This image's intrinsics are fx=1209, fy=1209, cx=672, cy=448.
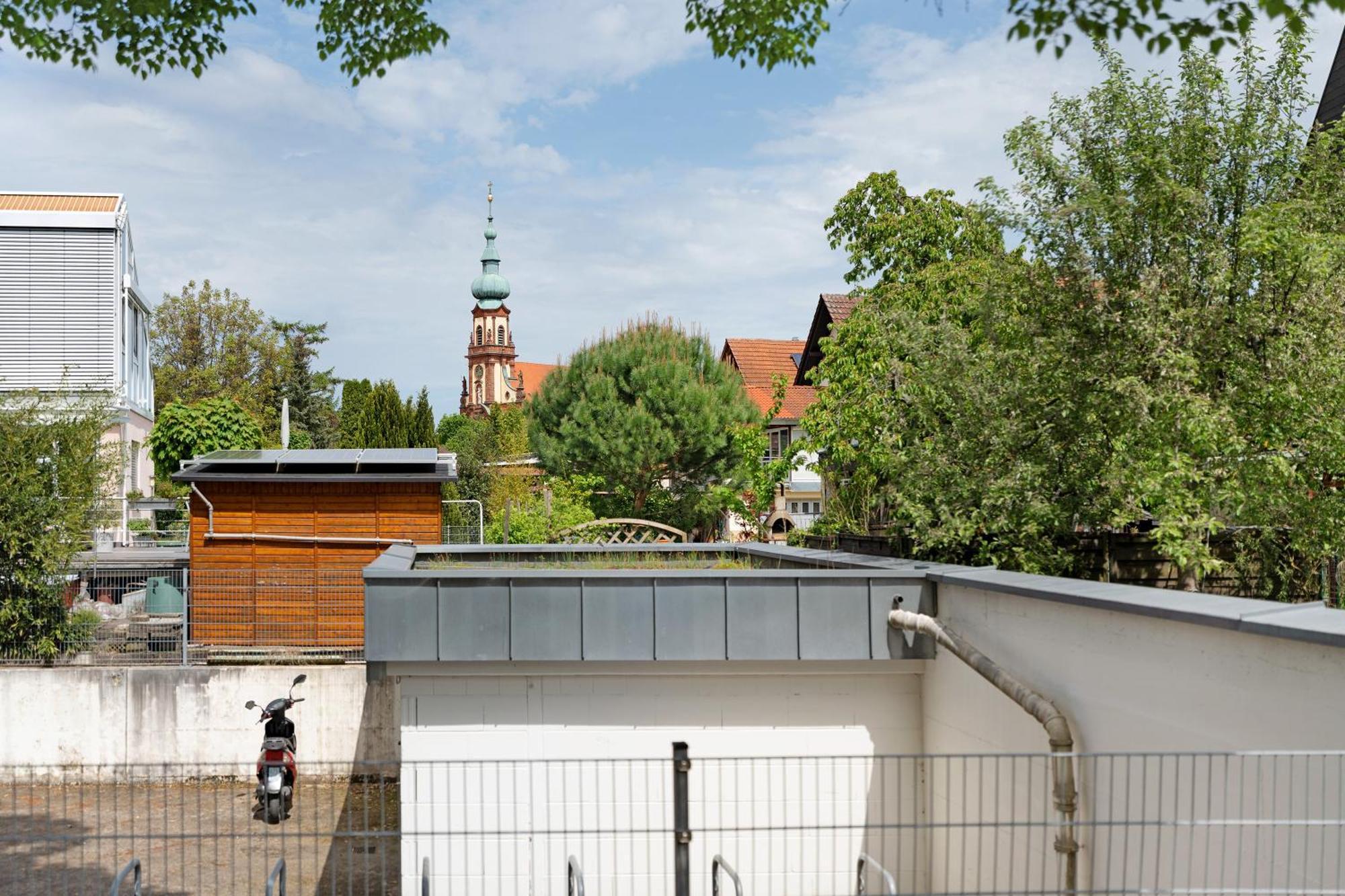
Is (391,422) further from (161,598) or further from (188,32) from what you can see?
(188,32)

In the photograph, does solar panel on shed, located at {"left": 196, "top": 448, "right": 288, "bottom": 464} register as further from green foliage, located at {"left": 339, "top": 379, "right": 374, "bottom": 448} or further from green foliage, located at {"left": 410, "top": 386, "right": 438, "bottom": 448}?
green foliage, located at {"left": 339, "top": 379, "right": 374, "bottom": 448}

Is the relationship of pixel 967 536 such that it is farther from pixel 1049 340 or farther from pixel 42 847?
pixel 42 847

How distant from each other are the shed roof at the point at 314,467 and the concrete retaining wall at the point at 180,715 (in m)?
3.32

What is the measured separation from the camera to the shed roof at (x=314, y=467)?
17078mm

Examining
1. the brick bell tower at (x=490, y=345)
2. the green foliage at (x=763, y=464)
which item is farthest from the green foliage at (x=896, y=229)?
the brick bell tower at (x=490, y=345)

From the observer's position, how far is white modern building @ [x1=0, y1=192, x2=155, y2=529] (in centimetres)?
3950

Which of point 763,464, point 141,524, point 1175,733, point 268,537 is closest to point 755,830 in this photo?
point 1175,733

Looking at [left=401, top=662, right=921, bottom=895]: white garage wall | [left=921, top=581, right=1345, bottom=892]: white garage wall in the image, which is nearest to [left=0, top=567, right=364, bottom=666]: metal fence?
[left=401, top=662, right=921, bottom=895]: white garage wall

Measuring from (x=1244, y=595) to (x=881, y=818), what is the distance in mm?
5996

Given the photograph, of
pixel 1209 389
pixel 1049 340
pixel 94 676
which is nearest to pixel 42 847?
pixel 94 676

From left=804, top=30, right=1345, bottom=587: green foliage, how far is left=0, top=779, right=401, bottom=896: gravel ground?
6.31 metres

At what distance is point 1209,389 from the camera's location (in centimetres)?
1125

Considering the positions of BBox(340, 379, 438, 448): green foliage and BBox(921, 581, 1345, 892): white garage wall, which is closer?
BBox(921, 581, 1345, 892): white garage wall

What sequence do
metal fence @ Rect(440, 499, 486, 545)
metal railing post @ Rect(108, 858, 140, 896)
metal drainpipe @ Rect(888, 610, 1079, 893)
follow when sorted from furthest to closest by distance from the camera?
metal fence @ Rect(440, 499, 486, 545) < metal drainpipe @ Rect(888, 610, 1079, 893) < metal railing post @ Rect(108, 858, 140, 896)
